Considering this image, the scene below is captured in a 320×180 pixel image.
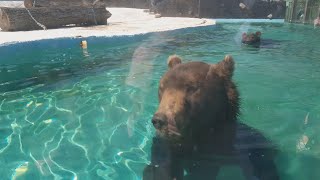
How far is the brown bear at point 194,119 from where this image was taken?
2.82 metres

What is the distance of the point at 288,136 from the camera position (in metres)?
5.11

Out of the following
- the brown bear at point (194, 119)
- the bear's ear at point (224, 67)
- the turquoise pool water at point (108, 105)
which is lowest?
the turquoise pool water at point (108, 105)

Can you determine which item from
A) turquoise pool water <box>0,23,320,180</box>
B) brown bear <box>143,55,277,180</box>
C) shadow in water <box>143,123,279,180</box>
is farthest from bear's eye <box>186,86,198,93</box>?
turquoise pool water <box>0,23,320,180</box>

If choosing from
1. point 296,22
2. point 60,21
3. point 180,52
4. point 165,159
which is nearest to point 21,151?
point 165,159

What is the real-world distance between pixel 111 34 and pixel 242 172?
11.3 m

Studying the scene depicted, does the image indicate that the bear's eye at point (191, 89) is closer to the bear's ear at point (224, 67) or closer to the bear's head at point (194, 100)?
the bear's head at point (194, 100)

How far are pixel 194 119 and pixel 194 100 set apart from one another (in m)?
0.16

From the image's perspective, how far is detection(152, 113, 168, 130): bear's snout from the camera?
8.34 feet

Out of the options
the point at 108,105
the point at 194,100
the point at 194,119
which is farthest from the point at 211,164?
the point at 108,105

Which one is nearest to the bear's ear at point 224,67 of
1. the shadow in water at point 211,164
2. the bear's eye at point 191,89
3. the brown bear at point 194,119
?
the brown bear at point 194,119

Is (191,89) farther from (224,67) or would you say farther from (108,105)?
(108,105)

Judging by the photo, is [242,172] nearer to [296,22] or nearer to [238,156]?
[238,156]

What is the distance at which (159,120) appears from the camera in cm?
254

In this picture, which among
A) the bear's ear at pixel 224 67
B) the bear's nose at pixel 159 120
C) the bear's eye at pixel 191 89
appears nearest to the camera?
the bear's nose at pixel 159 120
